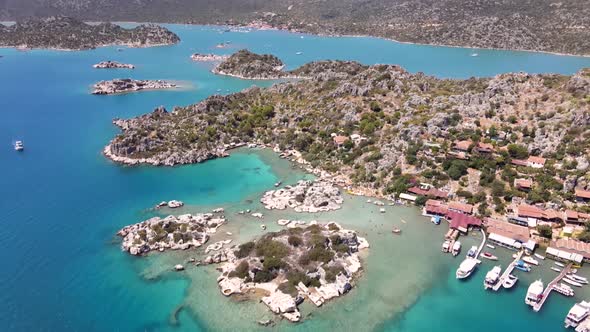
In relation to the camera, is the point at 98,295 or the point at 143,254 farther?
the point at 143,254

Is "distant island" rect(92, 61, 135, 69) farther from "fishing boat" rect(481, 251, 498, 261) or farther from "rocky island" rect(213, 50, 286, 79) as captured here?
"fishing boat" rect(481, 251, 498, 261)

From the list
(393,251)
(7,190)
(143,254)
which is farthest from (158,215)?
(393,251)

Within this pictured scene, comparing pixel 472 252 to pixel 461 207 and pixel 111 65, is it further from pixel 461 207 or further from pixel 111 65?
pixel 111 65

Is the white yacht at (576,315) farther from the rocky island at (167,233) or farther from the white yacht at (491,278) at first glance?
the rocky island at (167,233)

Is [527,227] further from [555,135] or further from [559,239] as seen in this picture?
[555,135]

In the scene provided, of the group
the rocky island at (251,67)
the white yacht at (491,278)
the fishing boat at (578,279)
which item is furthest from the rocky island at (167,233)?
the rocky island at (251,67)

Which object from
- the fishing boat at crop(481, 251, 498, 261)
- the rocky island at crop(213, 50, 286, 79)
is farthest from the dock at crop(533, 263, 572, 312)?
the rocky island at crop(213, 50, 286, 79)
